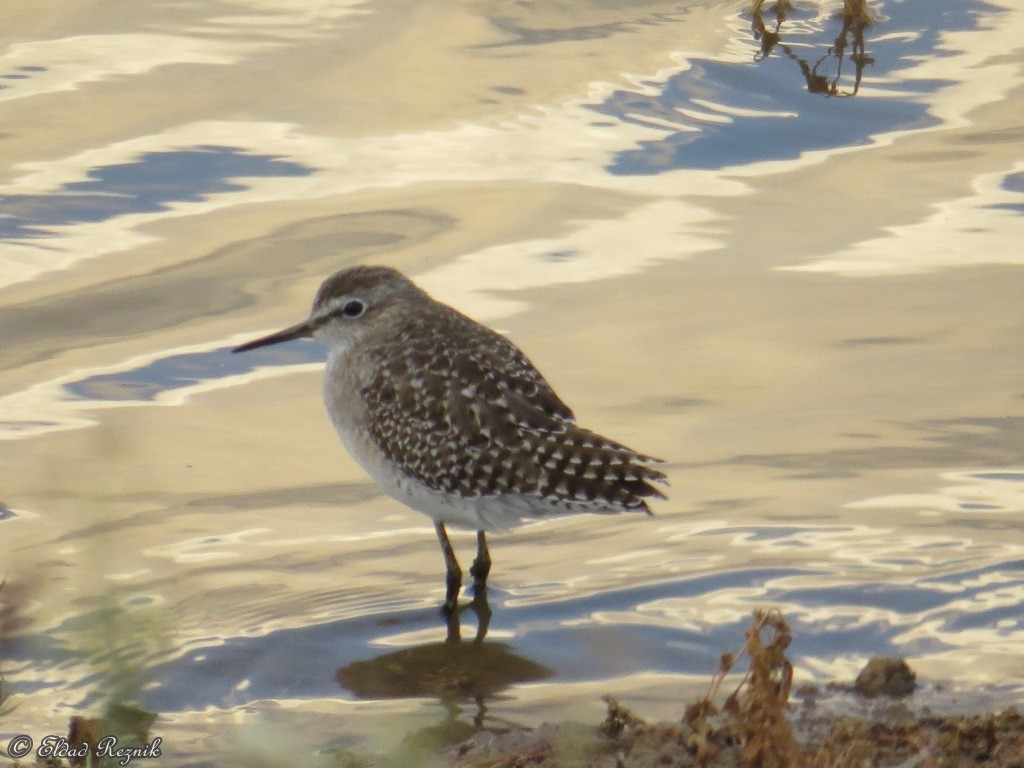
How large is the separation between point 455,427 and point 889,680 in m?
2.31

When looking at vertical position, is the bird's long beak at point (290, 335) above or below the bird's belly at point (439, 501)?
above

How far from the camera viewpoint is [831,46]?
1413 cm

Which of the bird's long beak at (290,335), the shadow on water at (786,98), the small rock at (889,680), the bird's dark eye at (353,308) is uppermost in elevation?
the shadow on water at (786,98)

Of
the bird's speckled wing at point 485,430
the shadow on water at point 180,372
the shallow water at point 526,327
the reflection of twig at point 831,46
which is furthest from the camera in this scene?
the reflection of twig at point 831,46

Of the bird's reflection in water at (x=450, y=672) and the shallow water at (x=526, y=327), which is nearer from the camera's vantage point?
the bird's reflection in water at (x=450, y=672)

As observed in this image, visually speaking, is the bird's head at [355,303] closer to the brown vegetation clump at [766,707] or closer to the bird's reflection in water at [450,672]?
the bird's reflection in water at [450,672]

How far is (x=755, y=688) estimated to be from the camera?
5102 millimetres

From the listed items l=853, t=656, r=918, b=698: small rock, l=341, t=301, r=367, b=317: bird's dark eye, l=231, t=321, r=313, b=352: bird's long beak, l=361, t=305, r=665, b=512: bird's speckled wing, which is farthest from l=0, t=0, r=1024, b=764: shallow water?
l=341, t=301, r=367, b=317: bird's dark eye

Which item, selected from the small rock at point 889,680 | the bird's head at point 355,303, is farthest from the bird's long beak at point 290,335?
the small rock at point 889,680

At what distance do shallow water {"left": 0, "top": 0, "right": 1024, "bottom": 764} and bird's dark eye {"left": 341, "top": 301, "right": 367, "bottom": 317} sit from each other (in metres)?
1.05

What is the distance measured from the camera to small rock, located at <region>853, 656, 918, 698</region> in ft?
21.1

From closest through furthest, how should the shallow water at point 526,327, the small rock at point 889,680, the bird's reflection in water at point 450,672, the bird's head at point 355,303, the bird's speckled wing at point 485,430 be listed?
the small rock at point 889,680
the bird's reflection in water at point 450,672
the shallow water at point 526,327
the bird's speckled wing at point 485,430
the bird's head at point 355,303

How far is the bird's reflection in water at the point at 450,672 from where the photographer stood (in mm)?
7020

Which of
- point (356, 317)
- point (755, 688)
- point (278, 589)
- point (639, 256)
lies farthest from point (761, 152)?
point (755, 688)
